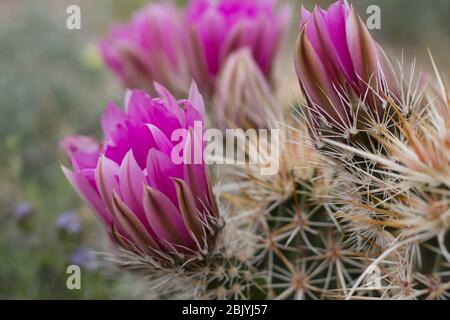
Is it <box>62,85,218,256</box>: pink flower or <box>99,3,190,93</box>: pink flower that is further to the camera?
<box>99,3,190,93</box>: pink flower

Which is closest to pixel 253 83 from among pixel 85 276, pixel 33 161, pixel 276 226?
pixel 276 226

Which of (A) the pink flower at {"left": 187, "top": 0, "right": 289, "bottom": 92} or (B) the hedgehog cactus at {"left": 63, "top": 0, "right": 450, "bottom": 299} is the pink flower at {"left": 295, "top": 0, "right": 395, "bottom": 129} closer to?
(B) the hedgehog cactus at {"left": 63, "top": 0, "right": 450, "bottom": 299}

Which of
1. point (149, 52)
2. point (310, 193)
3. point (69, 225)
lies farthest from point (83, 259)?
point (310, 193)

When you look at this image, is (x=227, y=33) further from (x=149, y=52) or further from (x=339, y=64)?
(x=339, y=64)

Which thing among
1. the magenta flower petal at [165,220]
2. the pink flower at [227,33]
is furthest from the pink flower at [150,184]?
the pink flower at [227,33]

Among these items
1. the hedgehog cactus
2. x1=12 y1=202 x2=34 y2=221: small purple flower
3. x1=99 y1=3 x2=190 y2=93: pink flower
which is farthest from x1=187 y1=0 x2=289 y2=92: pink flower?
x1=12 y1=202 x2=34 y2=221: small purple flower

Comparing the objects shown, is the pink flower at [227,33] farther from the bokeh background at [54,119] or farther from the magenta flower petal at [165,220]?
the magenta flower petal at [165,220]
